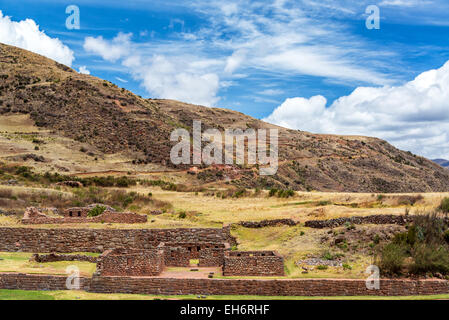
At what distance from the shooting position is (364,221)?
70.0 ft

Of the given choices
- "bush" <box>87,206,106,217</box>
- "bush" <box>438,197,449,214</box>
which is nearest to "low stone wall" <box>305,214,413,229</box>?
"bush" <box>438,197,449,214</box>

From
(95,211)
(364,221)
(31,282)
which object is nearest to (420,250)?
(364,221)

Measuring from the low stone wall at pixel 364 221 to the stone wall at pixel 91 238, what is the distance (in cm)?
502

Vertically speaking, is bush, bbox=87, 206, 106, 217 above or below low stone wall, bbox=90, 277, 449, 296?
above

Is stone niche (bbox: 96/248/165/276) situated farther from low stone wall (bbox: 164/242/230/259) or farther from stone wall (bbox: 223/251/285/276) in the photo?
low stone wall (bbox: 164/242/230/259)

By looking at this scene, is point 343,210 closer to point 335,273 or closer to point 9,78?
point 335,273

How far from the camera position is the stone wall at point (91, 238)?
798 inches

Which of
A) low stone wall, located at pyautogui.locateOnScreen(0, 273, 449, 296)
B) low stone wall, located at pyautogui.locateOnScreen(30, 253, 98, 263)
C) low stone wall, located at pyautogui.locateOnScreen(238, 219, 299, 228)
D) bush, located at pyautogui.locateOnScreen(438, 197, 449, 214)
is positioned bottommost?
low stone wall, located at pyautogui.locateOnScreen(0, 273, 449, 296)

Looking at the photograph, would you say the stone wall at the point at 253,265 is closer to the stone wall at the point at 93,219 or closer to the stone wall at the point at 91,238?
the stone wall at the point at 91,238

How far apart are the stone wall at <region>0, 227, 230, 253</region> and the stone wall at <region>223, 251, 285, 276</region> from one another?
15.1 feet

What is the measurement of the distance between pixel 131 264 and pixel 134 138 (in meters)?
53.0

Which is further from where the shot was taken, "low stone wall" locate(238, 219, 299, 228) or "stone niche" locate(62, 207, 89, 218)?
"stone niche" locate(62, 207, 89, 218)

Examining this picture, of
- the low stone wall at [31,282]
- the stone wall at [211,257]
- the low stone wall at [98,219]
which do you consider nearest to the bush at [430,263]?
the stone wall at [211,257]

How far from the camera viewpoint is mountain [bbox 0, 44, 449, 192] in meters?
63.9
